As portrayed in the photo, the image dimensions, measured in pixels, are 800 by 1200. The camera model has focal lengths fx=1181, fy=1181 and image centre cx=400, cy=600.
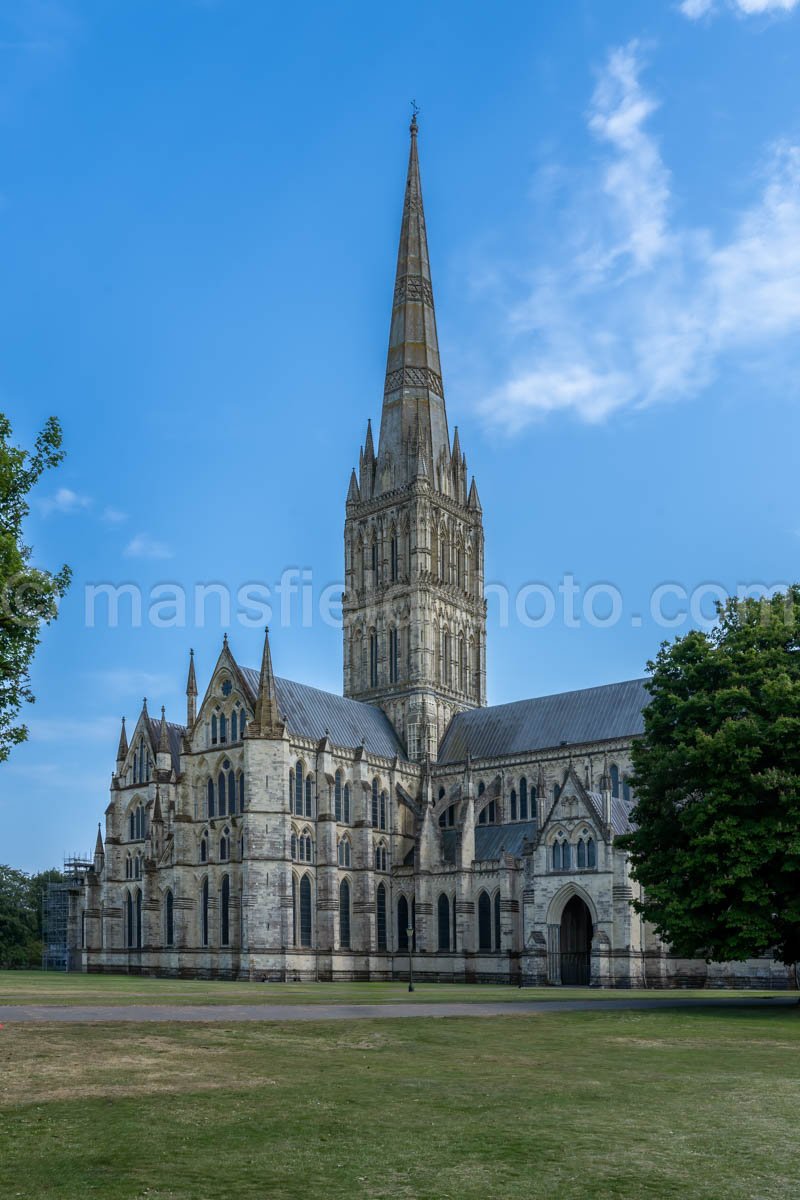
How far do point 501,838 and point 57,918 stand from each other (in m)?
49.6

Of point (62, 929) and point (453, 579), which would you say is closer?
point (453, 579)

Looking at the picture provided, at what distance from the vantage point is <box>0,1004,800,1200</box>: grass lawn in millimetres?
10750

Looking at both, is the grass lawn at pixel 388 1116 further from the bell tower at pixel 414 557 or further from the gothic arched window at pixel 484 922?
the bell tower at pixel 414 557

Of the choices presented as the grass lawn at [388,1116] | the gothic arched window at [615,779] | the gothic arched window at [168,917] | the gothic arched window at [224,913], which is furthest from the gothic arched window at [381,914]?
the grass lawn at [388,1116]

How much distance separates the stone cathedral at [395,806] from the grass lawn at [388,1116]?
1276 inches

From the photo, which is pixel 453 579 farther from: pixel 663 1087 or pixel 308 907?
pixel 663 1087

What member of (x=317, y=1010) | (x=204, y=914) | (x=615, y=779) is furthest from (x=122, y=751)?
(x=317, y=1010)

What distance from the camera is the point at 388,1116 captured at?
14008 mm

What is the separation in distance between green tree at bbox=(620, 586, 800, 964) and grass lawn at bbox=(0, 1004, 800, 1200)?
8817 millimetres

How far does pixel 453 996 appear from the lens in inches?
1670

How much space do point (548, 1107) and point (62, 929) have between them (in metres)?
94.6

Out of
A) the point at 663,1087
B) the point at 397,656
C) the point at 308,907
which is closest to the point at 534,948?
the point at 308,907

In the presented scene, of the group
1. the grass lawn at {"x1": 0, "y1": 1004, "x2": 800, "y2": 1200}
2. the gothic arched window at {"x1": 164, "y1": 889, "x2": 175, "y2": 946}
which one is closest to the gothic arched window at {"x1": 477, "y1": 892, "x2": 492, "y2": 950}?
the gothic arched window at {"x1": 164, "y1": 889, "x2": 175, "y2": 946}

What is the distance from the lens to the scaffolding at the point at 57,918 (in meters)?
98.7
